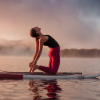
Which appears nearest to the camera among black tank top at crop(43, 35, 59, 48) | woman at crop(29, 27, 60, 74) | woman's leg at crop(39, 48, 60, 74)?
woman at crop(29, 27, 60, 74)

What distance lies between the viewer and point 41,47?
336 inches

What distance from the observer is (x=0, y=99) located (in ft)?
15.5

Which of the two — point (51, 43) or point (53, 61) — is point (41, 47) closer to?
point (51, 43)

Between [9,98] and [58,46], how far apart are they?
4655 millimetres

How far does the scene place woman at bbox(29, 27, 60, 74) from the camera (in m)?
8.47

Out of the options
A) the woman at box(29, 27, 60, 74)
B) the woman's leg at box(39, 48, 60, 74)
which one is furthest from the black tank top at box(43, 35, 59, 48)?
the woman's leg at box(39, 48, 60, 74)

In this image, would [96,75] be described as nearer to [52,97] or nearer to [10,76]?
[10,76]

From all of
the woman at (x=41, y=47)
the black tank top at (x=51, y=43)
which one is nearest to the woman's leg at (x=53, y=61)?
the woman at (x=41, y=47)

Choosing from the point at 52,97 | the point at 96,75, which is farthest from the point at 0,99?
the point at 96,75

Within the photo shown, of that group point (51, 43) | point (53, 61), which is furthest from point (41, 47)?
point (53, 61)

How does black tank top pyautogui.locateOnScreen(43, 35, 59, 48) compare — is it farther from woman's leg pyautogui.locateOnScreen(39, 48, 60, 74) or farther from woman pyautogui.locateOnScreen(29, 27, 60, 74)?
woman's leg pyautogui.locateOnScreen(39, 48, 60, 74)

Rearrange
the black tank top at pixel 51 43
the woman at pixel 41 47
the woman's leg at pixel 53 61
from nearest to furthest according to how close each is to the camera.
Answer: the woman at pixel 41 47
the black tank top at pixel 51 43
the woman's leg at pixel 53 61

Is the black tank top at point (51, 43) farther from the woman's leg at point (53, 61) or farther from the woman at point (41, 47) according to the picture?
the woman's leg at point (53, 61)

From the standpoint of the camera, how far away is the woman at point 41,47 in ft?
27.8
